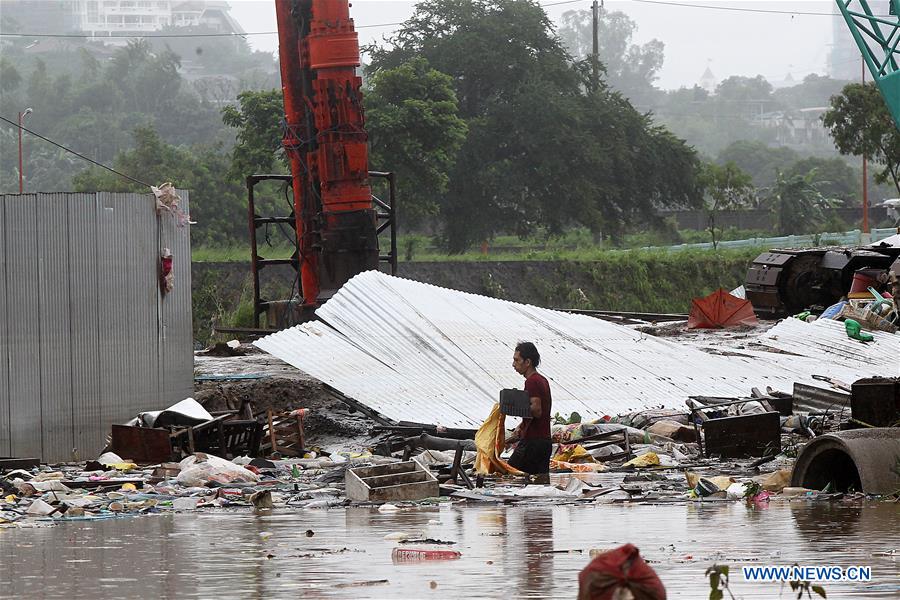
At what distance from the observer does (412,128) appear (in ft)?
160

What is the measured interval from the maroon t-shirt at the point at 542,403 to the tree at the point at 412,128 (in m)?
35.7

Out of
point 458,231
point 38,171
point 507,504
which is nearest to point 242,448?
point 507,504

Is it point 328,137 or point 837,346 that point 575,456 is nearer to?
point 328,137

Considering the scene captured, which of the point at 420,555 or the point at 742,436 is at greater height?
the point at 420,555

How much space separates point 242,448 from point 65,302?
7.15 feet

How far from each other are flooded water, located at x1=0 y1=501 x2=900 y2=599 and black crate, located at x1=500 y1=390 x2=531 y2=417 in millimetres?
1177

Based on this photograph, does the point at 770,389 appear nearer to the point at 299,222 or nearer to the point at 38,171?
the point at 299,222

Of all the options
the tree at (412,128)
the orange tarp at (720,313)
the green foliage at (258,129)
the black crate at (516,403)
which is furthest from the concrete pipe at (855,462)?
the tree at (412,128)

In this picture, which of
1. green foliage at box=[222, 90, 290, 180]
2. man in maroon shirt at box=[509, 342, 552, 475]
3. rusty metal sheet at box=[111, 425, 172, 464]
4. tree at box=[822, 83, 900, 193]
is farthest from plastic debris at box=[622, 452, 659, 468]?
tree at box=[822, 83, 900, 193]

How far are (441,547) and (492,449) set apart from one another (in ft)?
13.7

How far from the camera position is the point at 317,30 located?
72.3 feet

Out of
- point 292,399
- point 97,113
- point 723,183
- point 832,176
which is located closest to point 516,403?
point 292,399

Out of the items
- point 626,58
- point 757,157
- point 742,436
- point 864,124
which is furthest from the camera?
point 626,58

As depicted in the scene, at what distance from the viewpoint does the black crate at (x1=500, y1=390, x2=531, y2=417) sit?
11703 mm
